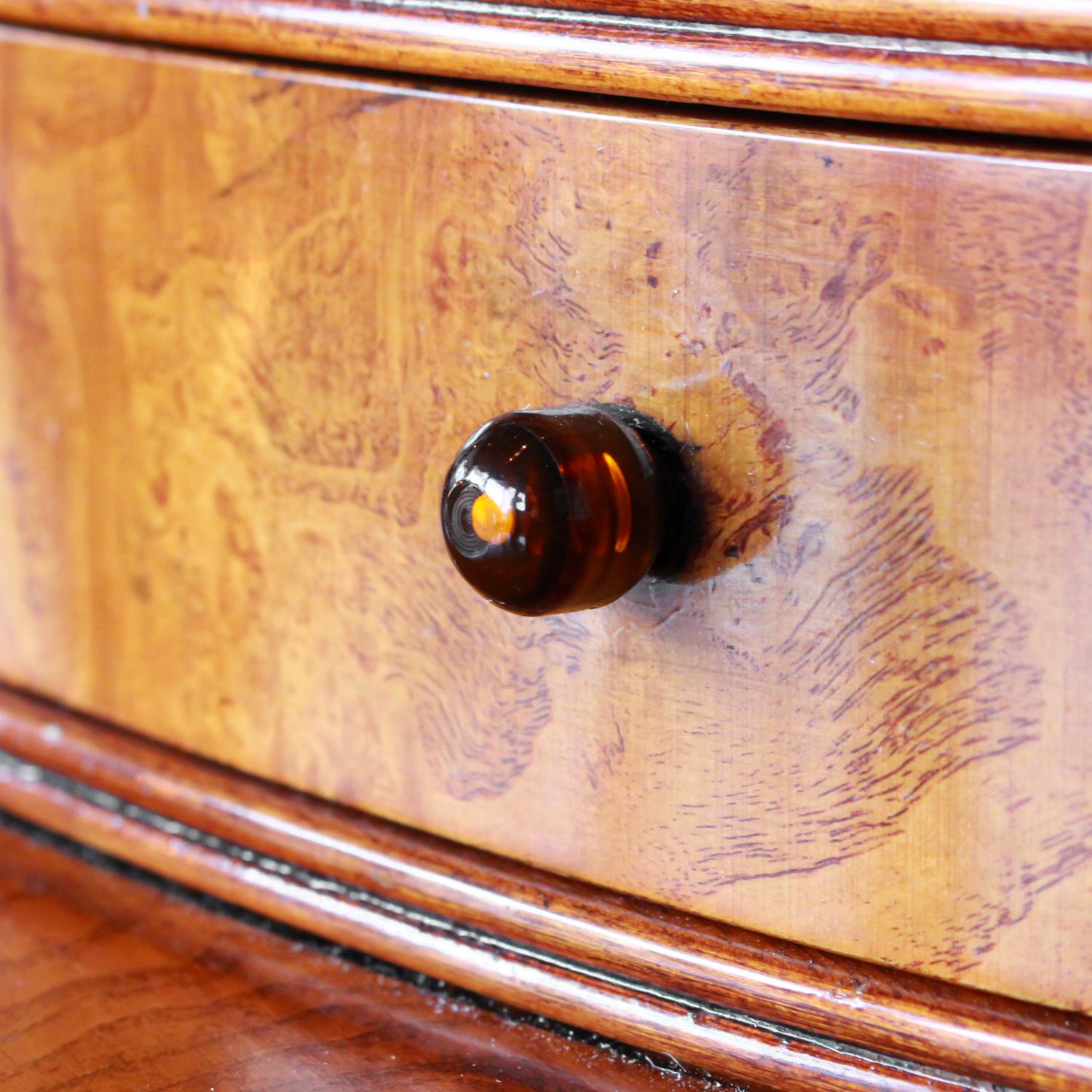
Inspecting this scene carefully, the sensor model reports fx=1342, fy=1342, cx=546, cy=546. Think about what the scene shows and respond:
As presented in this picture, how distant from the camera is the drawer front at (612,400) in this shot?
292 mm

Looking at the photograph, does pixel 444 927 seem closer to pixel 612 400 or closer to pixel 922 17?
pixel 612 400

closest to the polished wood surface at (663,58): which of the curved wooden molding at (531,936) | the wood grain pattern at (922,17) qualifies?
the wood grain pattern at (922,17)

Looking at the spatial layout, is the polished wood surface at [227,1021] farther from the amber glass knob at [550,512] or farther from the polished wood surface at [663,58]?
the polished wood surface at [663,58]

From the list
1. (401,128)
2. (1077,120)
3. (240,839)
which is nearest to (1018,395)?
(1077,120)

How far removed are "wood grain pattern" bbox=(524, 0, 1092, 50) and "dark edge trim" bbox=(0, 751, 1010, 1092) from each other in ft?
0.76

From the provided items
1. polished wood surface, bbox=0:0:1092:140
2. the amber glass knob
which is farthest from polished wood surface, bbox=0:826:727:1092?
polished wood surface, bbox=0:0:1092:140

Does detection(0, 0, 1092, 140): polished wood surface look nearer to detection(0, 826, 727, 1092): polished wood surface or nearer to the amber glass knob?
the amber glass knob

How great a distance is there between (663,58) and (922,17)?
60 millimetres

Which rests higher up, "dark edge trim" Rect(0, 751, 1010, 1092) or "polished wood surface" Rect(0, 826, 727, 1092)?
"dark edge trim" Rect(0, 751, 1010, 1092)

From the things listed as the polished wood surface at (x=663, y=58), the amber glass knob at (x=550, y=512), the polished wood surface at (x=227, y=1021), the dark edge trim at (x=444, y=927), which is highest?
the polished wood surface at (x=663, y=58)

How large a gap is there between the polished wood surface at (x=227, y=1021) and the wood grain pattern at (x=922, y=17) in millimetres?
261

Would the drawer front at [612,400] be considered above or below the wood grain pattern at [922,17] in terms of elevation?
below

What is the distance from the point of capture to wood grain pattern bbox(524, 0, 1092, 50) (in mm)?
269

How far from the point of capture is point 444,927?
1.29ft
